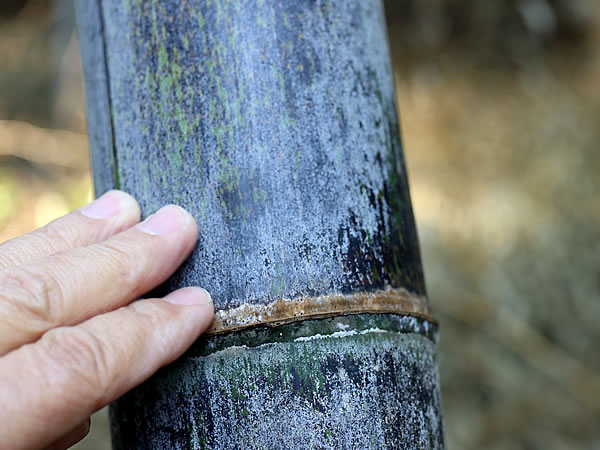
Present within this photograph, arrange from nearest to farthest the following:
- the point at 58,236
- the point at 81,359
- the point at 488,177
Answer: the point at 81,359 → the point at 58,236 → the point at 488,177

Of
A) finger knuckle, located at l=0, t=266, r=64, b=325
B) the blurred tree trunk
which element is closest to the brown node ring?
the blurred tree trunk

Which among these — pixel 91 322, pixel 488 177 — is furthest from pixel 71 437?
pixel 488 177

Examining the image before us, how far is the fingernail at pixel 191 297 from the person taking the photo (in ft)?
1.39

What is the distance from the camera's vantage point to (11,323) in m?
0.42

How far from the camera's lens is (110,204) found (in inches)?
19.1

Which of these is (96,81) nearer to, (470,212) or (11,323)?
(11,323)

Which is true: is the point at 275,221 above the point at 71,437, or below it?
above

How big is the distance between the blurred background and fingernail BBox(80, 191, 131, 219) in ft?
6.28

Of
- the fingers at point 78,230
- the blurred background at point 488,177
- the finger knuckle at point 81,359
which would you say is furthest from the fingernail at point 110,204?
the blurred background at point 488,177

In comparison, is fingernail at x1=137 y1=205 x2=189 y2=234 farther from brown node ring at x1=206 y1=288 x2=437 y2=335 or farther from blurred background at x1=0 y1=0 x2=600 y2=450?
blurred background at x1=0 y1=0 x2=600 y2=450

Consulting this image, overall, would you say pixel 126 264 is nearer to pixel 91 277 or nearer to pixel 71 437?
pixel 91 277

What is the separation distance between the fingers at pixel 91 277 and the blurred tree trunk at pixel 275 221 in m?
0.02

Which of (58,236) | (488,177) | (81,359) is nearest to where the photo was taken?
(81,359)

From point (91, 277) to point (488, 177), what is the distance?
92.1 inches
